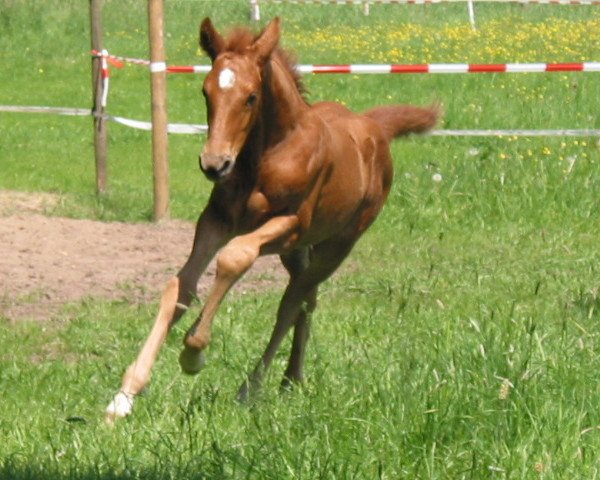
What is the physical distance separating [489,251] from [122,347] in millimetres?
3802

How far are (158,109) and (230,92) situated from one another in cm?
574

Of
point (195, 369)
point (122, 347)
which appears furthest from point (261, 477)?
point (122, 347)

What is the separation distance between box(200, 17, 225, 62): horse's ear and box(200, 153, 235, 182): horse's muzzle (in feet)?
1.85

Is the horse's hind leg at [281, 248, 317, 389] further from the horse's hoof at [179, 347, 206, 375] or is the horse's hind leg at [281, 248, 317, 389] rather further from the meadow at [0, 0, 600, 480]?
the horse's hoof at [179, 347, 206, 375]

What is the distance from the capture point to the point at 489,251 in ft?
35.7

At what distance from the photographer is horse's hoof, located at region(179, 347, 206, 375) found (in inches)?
231

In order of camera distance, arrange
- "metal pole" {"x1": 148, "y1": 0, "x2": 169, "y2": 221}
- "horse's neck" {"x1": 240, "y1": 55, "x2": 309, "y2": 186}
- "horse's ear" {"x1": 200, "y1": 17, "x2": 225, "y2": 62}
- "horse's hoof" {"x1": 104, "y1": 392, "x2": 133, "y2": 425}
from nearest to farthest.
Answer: "horse's hoof" {"x1": 104, "y1": 392, "x2": 133, "y2": 425}
"horse's ear" {"x1": 200, "y1": 17, "x2": 225, "y2": 62}
"horse's neck" {"x1": 240, "y1": 55, "x2": 309, "y2": 186}
"metal pole" {"x1": 148, "y1": 0, "x2": 169, "y2": 221}

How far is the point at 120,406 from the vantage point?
19.0ft

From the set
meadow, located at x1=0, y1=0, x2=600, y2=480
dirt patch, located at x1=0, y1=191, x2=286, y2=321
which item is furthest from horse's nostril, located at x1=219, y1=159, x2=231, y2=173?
dirt patch, located at x1=0, y1=191, x2=286, y2=321

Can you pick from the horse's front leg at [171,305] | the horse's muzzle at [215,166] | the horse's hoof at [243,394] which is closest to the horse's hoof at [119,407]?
the horse's front leg at [171,305]

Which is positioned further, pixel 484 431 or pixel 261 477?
pixel 484 431

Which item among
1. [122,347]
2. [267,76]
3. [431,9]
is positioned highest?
[267,76]

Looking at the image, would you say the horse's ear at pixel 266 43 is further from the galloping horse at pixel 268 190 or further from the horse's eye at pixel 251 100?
the horse's eye at pixel 251 100

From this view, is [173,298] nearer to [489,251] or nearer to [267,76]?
[267,76]
